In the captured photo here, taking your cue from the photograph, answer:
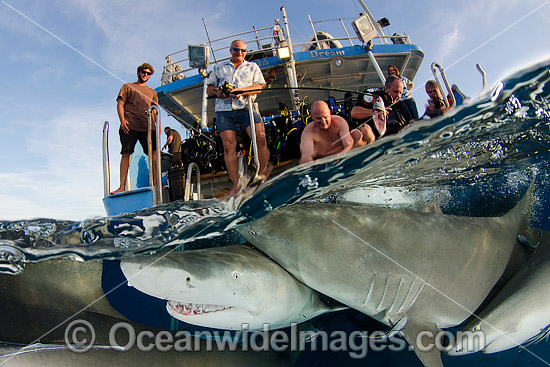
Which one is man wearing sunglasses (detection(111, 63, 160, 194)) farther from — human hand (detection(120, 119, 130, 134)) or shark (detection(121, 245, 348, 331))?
shark (detection(121, 245, 348, 331))

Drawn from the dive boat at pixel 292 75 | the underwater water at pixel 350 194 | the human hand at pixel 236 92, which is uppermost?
the dive boat at pixel 292 75

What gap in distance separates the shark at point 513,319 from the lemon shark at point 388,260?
205 mm

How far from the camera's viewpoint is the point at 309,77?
888 centimetres

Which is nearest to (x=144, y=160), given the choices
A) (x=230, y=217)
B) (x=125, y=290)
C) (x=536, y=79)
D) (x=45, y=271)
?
(x=125, y=290)

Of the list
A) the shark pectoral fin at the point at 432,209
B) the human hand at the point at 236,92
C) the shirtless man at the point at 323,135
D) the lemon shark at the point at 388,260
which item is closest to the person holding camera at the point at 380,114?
the shirtless man at the point at 323,135

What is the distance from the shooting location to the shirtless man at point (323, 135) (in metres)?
2.87

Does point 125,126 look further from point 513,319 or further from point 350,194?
point 513,319

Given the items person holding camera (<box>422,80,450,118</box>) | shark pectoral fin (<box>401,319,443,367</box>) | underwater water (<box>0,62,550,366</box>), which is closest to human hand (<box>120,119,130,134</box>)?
underwater water (<box>0,62,550,366</box>)

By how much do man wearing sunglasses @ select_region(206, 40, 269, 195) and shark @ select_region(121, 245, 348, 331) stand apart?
5.37 feet

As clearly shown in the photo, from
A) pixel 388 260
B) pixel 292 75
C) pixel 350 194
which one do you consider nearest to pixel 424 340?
pixel 388 260

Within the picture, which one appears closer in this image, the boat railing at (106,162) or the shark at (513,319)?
the shark at (513,319)

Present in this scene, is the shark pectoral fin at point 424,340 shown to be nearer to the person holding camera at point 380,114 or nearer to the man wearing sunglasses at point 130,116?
the person holding camera at point 380,114

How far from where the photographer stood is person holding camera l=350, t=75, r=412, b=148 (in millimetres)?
2824

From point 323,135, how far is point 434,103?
1.13 meters
